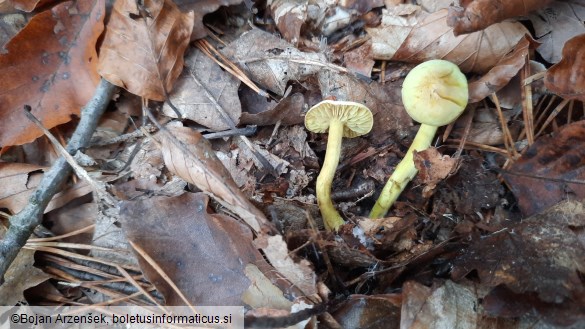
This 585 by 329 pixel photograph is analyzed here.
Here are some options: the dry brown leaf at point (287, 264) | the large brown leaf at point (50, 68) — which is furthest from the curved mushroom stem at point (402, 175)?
the large brown leaf at point (50, 68)

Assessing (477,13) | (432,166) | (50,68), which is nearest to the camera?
(477,13)

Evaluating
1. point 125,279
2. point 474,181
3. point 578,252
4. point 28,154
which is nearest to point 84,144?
point 28,154

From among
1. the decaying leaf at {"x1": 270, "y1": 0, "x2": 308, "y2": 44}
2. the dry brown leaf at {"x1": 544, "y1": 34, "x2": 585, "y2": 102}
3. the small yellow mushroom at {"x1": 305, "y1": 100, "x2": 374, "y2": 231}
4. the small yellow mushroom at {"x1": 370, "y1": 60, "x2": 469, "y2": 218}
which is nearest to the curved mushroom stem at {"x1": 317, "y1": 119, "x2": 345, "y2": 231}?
the small yellow mushroom at {"x1": 305, "y1": 100, "x2": 374, "y2": 231}

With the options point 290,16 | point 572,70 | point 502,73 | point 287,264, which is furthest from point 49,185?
point 572,70

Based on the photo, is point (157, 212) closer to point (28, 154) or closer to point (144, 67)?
point (144, 67)

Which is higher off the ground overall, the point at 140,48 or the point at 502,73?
the point at 140,48

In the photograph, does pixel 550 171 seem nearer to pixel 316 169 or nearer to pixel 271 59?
pixel 316 169

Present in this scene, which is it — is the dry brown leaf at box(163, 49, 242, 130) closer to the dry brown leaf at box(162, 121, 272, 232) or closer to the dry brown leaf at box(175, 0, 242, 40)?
the dry brown leaf at box(175, 0, 242, 40)
